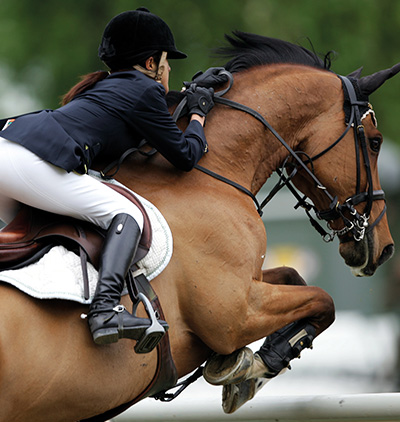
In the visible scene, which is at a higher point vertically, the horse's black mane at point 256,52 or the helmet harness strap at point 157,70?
the helmet harness strap at point 157,70

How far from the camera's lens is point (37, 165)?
4012 millimetres

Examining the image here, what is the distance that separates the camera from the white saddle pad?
382 centimetres

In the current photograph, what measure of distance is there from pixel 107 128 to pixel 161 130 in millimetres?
293

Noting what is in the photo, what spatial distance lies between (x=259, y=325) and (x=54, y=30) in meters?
12.8

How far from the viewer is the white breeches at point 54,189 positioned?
4008mm

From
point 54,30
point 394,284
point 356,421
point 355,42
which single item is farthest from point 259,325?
point 54,30

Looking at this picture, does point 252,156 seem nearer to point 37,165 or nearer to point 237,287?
point 237,287

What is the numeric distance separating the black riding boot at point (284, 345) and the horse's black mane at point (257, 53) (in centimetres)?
166

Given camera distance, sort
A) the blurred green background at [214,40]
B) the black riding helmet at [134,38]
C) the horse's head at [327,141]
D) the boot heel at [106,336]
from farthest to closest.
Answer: the blurred green background at [214,40], the horse's head at [327,141], the black riding helmet at [134,38], the boot heel at [106,336]

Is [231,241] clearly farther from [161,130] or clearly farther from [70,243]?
[70,243]

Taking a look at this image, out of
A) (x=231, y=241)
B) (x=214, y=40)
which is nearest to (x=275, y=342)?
(x=231, y=241)

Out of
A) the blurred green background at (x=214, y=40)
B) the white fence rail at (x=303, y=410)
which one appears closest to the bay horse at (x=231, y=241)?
the white fence rail at (x=303, y=410)

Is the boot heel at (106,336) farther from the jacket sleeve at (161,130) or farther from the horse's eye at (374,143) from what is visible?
the horse's eye at (374,143)

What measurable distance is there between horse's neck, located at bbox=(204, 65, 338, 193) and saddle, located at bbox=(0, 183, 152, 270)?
32.7 inches
